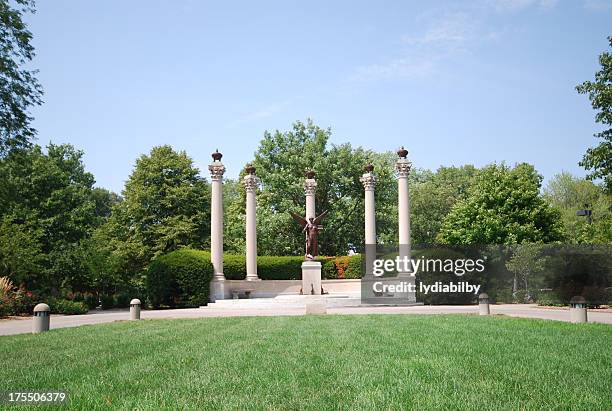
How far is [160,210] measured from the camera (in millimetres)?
48156

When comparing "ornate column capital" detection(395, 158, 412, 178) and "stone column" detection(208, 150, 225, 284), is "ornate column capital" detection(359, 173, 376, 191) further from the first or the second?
"stone column" detection(208, 150, 225, 284)

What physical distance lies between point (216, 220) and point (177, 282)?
16.4 ft

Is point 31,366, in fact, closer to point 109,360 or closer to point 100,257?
point 109,360

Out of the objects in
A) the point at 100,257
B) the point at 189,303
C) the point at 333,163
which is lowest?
the point at 189,303

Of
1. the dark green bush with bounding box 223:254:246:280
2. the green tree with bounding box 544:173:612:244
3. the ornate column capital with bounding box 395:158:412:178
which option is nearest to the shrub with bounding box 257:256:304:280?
the dark green bush with bounding box 223:254:246:280

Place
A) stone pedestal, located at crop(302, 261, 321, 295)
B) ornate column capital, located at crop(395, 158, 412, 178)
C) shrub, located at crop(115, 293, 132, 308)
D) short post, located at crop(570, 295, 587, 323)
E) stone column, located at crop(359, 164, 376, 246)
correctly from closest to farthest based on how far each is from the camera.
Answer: short post, located at crop(570, 295, 587, 323)
stone pedestal, located at crop(302, 261, 321, 295)
ornate column capital, located at crop(395, 158, 412, 178)
stone column, located at crop(359, 164, 376, 246)
shrub, located at crop(115, 293, 132, 308)

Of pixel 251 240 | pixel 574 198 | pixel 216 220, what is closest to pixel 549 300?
pixel 251 240

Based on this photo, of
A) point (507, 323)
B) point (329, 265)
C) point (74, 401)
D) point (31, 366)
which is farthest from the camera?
point (329, 265)

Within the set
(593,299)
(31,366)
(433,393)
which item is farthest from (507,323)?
(593,299)

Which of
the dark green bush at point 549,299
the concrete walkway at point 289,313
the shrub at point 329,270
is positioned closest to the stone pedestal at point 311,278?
the concrete walkway at point 289,313

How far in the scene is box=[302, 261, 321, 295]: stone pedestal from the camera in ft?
111

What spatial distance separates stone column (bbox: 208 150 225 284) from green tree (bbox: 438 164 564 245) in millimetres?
→ 18398

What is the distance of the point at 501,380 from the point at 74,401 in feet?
16.2

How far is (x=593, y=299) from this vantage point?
2769 cm
